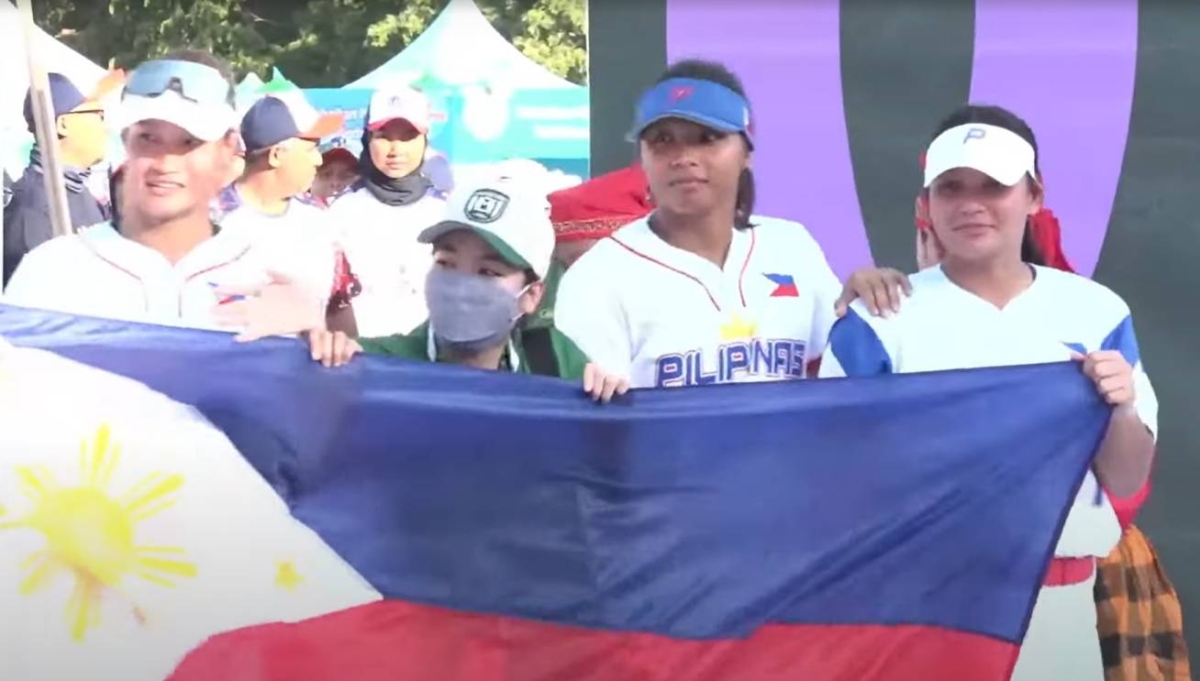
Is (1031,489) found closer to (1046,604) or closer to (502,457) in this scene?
(1046,604)

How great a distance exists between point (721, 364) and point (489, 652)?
72 cm

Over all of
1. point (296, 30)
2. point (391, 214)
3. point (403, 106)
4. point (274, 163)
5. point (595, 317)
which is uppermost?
point (296, 30)

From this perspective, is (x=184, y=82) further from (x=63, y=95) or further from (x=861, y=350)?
(x=861, y=350)

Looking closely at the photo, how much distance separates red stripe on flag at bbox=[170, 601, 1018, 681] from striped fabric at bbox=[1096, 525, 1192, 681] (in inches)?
13.1

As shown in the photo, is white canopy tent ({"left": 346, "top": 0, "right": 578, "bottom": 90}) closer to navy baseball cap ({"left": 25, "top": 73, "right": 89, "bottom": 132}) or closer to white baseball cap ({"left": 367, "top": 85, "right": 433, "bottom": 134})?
white baseball cap ({"left": 367, "top": 85, "right": 433, "bottom": 134})

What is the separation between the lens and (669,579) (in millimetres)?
2906

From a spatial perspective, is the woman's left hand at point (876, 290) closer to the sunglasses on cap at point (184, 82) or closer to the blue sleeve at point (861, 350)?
the blue sleeve at point (861, 350)

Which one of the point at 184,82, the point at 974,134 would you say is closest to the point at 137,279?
the point at 184,82

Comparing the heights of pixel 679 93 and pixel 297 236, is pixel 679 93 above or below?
above

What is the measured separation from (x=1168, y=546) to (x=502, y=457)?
1.29 metres

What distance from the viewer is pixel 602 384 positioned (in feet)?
9.29

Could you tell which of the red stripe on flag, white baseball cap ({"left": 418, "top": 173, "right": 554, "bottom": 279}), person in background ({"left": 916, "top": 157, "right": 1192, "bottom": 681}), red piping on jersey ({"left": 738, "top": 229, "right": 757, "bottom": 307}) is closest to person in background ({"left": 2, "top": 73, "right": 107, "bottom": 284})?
white baseball cap ({"left": 418, "top": 173, "right": 554, "bottom": 279})

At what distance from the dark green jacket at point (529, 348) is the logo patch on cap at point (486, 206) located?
0.21 meters

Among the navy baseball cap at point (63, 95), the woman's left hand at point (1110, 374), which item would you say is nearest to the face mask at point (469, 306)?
the navy baseball cap at point (63, 95)
